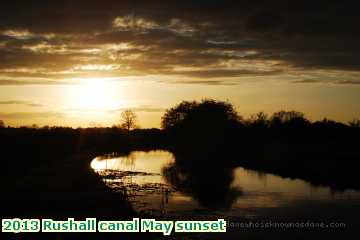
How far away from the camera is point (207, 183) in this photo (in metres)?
60.3

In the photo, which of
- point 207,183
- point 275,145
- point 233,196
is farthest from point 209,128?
point 233,196

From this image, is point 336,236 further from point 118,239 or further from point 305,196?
point 305,196

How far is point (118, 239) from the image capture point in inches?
1093

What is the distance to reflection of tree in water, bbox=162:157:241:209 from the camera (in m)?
45.3

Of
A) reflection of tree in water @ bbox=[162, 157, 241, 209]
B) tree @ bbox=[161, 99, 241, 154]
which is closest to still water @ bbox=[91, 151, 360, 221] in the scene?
reflection of tree in water @ bbox=[162, 157, 241, 209]

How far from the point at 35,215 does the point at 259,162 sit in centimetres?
6186

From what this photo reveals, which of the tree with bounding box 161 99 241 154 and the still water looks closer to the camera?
the still water

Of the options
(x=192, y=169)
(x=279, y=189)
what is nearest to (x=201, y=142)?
(x=192, y=169)

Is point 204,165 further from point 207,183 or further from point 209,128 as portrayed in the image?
point 209,128

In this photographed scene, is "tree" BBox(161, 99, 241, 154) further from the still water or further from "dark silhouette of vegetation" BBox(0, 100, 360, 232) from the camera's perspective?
the still water

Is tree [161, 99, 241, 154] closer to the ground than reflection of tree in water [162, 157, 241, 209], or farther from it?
farther from it

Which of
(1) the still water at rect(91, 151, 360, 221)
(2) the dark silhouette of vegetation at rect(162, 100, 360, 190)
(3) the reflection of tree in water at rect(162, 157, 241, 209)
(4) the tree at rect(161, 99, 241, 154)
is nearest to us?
(1) the still water at rect(91, 151, 360, 221)

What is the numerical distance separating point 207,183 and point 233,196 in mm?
12556

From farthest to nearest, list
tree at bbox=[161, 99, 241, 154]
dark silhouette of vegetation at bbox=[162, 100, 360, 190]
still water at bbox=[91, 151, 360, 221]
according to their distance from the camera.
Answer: tree at bbox=[161, 99, 241, 154]
dark silhouette of vegetation at bbox=[162, 100, 360, 190]
still water at bbox=[91, 151, 360, 221]
